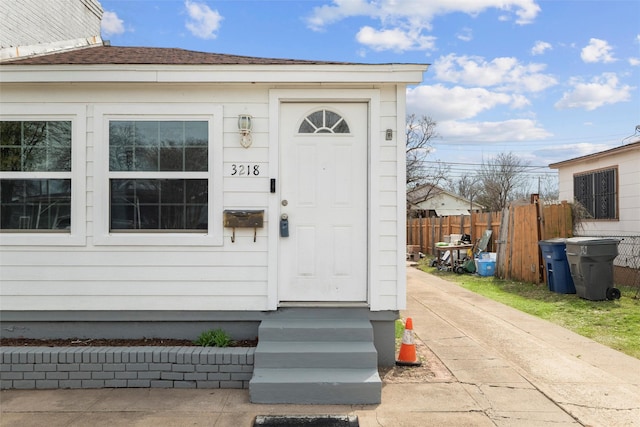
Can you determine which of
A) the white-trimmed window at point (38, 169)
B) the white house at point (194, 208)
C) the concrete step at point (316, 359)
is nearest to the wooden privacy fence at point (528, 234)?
the white house at point (194, 208)

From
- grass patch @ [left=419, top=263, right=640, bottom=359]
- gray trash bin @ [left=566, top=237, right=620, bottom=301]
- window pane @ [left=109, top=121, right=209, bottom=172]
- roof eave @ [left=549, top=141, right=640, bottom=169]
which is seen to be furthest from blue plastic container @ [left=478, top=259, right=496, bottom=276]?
window pane @ [left=109, top=121, right=209, bottom=172]

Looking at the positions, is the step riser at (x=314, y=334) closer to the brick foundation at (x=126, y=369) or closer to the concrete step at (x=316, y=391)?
the brick foundation at (x=126, y=369)

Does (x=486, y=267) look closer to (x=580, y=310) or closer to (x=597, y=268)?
(x=597, y=268)

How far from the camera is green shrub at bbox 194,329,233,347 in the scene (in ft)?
14.7

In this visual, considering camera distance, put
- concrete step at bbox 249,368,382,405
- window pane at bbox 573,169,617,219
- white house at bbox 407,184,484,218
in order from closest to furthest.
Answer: concrete step at bbox 249,368,382,405
window pane at bbox 573,169,617,219
white house at bbox 407,184,484,218

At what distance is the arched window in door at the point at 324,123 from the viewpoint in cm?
477

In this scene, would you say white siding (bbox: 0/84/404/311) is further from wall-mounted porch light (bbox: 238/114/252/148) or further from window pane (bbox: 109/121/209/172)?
window pane (bbox: 109/121/209/172)

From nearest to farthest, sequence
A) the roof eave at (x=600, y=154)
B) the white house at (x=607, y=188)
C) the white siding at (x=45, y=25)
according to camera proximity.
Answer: the white siding at (x=45, y=25), the roof eave at (x=600, y=154), the white house at (x=607, y=188)

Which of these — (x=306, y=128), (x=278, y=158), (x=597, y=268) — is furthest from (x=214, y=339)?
(x=597, y=268)

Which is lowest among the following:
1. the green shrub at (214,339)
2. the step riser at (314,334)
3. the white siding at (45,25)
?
the green shrub at (214,339)

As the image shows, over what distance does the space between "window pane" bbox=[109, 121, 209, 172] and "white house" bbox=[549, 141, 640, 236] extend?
A: 30.2 feet

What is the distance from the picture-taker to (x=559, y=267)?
30.0 ft

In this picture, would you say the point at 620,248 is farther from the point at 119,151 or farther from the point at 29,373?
the point at 29,373

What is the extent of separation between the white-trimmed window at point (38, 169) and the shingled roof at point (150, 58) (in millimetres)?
526
